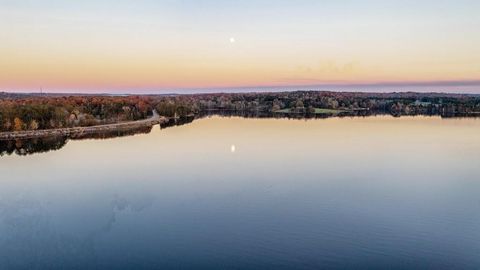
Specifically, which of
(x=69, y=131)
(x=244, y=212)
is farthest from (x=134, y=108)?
(x=244, y=212)

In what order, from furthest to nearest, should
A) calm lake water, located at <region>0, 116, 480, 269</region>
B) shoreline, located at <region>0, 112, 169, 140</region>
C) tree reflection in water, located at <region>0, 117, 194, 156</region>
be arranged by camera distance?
shoreline, located at <region>0, 112, 169, 140</region>, tree reflection in water, located at <region>0, 117, 194, 156</region>, calm lake water, located at <region>0, 116, 480, 269</region>

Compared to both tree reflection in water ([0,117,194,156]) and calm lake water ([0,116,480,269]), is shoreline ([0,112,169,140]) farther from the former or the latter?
calm lake water ([0,116,480,269])

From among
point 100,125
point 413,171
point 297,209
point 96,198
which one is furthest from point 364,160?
point 100,125

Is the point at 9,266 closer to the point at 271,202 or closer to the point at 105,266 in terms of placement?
the point at 105,266

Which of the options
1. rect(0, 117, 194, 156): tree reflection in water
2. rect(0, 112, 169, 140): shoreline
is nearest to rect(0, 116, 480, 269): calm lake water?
rect(0, 117, 194, 156): tree reflection in water

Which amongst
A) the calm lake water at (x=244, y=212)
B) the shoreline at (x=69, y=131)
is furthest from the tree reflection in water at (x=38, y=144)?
the calm lake water at (x=244, y=212)

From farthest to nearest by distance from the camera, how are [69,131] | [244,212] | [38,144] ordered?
[69,131] < [38,144] < [244,212]

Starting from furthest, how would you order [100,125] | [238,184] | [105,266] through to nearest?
[100,125]
[238,184]
[105,266]

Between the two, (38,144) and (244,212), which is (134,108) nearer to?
(38,144)
